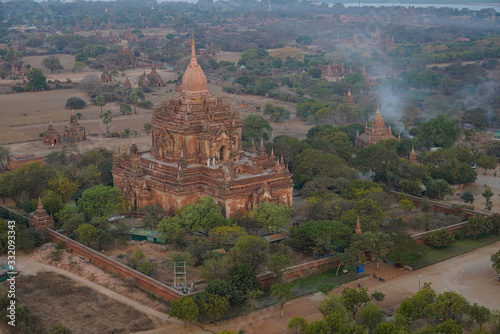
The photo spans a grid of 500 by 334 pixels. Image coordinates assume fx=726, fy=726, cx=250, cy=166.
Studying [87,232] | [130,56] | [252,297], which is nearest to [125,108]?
[87,232]

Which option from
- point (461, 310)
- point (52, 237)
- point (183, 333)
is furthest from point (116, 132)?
point (461, 310)

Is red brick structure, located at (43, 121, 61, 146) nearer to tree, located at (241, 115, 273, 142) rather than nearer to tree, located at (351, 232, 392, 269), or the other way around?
tree, located at (241, 115, 273, 142)

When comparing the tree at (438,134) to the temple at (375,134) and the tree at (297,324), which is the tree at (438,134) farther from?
the tree at (297,324)

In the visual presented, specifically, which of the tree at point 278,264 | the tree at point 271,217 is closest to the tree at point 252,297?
the tree at point 278,264

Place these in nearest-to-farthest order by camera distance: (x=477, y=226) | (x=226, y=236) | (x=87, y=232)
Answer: (x=226, y=236), (x=87, y=232), (x=477, y=226)

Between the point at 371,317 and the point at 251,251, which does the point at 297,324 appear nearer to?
the point at 371,317

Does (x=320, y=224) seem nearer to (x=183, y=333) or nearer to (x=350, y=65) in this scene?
(x=183, y=333)

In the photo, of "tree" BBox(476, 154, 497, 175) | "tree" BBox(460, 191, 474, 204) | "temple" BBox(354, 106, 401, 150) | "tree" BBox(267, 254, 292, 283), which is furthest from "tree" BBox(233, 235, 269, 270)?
"temple" BBox(354, 106, 401, 150)
